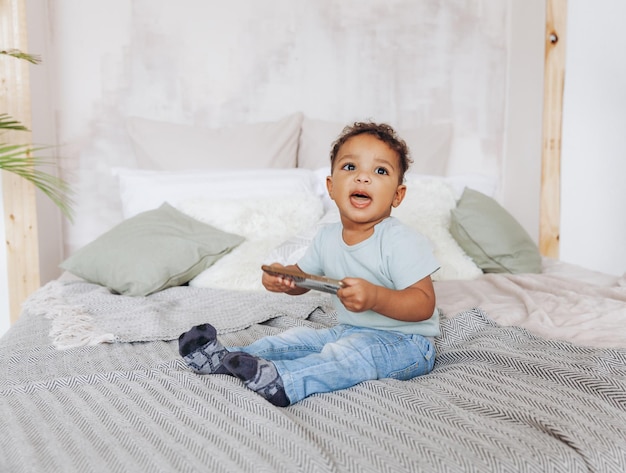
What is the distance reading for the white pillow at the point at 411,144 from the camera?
108 inches

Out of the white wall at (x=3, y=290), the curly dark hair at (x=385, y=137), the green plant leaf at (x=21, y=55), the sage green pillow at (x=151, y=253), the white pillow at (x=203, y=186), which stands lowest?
the white wall at (x=3, y=290)

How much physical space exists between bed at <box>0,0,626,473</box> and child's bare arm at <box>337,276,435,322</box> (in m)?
0.13

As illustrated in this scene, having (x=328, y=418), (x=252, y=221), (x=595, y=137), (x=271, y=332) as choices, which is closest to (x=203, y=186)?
(x=252, y=221)

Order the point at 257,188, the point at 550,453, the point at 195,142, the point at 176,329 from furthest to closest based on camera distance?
1. the point at 195,142
2. the point at 257,188
3. the point at 176,329
4. the point at 550,453

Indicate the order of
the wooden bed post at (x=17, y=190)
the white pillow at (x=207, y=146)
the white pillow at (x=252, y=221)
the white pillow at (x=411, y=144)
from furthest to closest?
the white pillow at (x=411, y=144) < the white pillow at (x=207, y=146) < the wooden bed post at (x=17, y=190) < the white pillow at (x=252, y=221)

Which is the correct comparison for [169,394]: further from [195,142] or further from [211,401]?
[195,142]

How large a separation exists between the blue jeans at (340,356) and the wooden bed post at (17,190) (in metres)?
1.50

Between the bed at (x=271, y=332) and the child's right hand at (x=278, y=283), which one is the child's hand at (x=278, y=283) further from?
the bed at (x=271, y=332)

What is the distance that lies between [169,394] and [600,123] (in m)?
2.63

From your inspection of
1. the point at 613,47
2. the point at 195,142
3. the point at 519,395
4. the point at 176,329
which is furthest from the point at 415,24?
the point at 519,395

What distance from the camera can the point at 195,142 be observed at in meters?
2.63

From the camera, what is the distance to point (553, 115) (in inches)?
119

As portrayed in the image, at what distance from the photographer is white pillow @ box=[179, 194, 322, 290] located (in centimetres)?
202

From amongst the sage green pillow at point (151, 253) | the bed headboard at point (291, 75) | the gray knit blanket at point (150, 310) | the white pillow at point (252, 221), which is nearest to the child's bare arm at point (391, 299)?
the gray knit blanket at point (150, 310)
